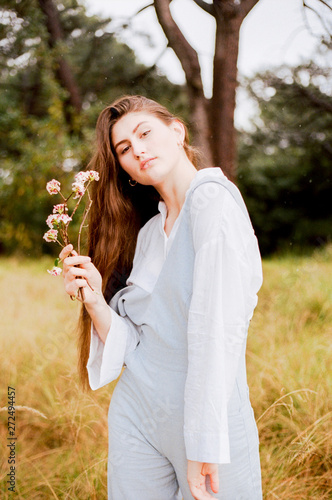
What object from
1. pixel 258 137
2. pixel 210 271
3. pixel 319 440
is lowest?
pixel 258 137

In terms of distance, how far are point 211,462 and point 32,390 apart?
7.00ft

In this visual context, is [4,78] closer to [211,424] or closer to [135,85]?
[135,85]

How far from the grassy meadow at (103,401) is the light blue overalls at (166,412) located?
22.4 inches

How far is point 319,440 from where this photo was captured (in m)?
2.17

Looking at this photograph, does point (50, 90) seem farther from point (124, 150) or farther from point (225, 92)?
point (124, 150)

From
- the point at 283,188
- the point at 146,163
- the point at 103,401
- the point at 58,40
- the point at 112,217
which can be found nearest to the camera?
the point at 146,163

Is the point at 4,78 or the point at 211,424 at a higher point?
the point at 211,424

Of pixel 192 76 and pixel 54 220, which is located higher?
pixel 54 220

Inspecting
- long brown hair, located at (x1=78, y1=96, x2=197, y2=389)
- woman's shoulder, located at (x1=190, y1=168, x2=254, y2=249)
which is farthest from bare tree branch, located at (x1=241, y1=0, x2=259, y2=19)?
woman's shoulder, located at (x1=190, y1=168, x2=254, y2=249)

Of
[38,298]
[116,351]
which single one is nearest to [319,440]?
[116,351]

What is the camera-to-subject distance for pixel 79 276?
1428 millimetres

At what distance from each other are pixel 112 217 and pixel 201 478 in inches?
35.7

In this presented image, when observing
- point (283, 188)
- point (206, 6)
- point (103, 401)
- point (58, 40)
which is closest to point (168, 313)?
point (103, 401)

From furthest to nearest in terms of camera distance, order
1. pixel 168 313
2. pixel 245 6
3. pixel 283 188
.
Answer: pixel 283 188
pixel 245 6
pixel 168 313
